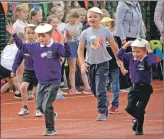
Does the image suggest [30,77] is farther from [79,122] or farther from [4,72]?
[4,72]

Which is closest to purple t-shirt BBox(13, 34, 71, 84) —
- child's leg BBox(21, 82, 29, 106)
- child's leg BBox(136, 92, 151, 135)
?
child's leg BBox(136, 92, 151, 135)

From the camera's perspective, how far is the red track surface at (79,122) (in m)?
10.4

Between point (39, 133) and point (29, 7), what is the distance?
7.67 meters

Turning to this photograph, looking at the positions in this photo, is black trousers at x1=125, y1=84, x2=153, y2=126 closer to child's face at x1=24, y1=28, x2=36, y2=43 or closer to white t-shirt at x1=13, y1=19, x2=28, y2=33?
child's face at x1=24, y1=28, x2=36, y2=43

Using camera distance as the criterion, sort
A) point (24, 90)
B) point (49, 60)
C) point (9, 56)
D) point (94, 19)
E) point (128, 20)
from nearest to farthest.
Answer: point (49, 60), point (94, 19), point (24, 90), point (128, 20), point (9, 56)

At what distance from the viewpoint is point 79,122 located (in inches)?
465

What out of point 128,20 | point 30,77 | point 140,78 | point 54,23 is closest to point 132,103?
point 140,78

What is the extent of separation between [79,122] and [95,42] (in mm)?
1352

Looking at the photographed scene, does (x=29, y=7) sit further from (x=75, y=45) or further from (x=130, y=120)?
(x=130, y=120)

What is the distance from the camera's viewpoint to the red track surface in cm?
A: 1037

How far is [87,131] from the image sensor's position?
1065 cm

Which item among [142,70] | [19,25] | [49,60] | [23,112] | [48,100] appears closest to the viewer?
[142,70]

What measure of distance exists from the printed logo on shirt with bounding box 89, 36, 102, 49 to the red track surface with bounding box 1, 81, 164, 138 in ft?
4.02

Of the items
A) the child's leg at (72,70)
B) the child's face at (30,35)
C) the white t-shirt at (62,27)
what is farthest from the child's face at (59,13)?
the child's face at (30,35)
